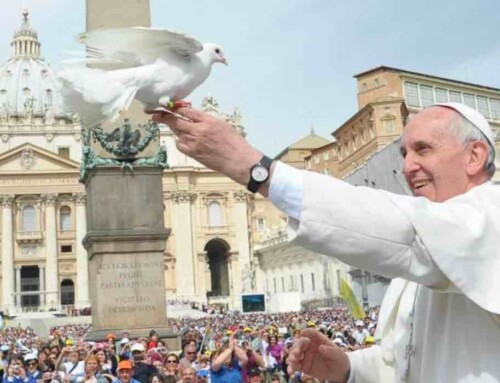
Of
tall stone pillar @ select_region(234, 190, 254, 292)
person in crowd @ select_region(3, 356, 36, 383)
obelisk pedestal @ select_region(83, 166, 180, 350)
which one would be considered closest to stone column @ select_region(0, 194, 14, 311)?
tall stone pillar @ select_region(234, 190, 254, 292)

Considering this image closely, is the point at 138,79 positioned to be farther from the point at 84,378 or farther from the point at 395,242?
the point at 84,378

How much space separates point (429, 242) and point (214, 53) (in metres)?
1.04

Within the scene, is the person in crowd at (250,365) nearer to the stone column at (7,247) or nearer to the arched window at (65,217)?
the stone column at (7,247)

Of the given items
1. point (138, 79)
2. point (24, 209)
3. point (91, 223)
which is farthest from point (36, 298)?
point (138, 79)

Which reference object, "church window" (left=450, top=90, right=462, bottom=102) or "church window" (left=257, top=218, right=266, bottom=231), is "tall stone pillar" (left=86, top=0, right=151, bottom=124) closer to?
"church window" (left=450, top=90, right=462, bottom=102)

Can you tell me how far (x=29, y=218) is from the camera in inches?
2662

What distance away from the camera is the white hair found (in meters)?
1.93

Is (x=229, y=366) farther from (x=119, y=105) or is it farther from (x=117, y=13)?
(x=117, y=13)

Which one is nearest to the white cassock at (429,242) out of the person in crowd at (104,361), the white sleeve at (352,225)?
the white sleeve at (352,225)

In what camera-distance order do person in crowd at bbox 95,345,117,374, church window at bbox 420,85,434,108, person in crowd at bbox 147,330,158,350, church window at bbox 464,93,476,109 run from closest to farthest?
person in crowd at bbox 95,345,117,374, person in crowd at bbox 147,330,158,350, church window at bbox 420,85,434,108, church window at bbox 464,93,476,109

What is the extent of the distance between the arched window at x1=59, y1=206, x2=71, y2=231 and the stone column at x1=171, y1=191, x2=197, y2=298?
9230 mm

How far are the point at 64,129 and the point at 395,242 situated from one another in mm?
75014

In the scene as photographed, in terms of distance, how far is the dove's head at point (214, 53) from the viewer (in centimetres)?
233

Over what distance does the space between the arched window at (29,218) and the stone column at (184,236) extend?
12.1 meters
